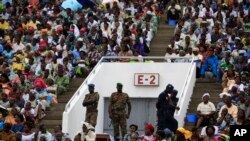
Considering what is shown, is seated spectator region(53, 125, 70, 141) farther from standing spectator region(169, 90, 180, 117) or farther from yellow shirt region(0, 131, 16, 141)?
standing spectator region(169, 90, 180, 117)

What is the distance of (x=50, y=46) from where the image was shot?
1491 inches

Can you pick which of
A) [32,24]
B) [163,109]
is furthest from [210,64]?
[32,24]

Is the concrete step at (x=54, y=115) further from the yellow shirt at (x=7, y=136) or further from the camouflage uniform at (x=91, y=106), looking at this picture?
the yellow shirt at (x=7, y=136)

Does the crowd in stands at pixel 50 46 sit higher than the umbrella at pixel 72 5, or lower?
lower

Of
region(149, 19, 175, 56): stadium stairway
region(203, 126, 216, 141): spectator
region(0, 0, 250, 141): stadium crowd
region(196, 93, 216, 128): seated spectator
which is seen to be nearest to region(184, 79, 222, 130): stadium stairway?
region(0, 0, 250, 141): stadium crowd

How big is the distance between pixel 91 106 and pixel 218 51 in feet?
18.4

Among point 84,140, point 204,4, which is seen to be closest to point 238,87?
point 84,140

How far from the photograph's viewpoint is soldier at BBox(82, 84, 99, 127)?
1243 inches

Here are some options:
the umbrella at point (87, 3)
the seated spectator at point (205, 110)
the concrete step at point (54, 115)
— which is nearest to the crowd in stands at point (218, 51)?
the seated spectator at point (205, 110)

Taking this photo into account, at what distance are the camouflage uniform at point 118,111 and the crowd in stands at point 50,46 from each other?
171 cm

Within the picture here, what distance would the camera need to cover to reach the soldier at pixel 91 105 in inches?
1243

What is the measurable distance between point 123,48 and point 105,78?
1467 millimetres

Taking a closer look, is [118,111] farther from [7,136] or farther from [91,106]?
[7,136]

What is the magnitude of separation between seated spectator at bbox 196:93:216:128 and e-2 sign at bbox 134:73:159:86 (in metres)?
3.34
